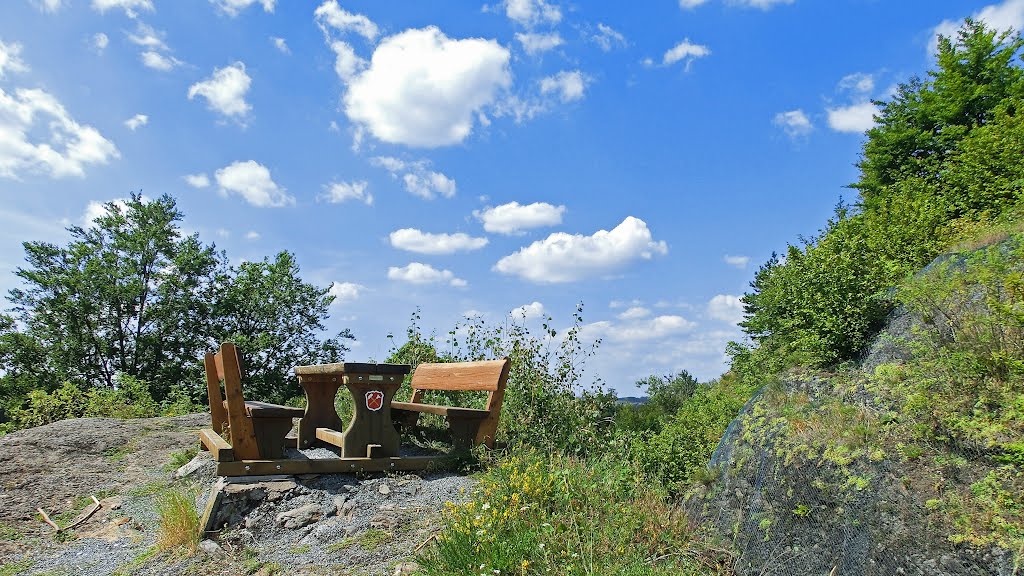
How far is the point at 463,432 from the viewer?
6078mm

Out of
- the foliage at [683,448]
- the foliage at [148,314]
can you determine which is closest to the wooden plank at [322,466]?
the foliage at [683,448]

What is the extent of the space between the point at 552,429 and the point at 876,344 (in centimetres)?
358

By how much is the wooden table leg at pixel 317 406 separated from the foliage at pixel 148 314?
39.4ft

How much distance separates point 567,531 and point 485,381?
94.2 inches

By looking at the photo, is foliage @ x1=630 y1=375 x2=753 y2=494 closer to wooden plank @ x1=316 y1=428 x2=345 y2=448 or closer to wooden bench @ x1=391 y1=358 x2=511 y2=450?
wooden bench @ x1=391 y1=358 x2=511 y2=450

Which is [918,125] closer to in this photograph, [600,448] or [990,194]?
[990,194]

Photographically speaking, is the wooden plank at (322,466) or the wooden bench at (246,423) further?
the wooden bench at (246,423)

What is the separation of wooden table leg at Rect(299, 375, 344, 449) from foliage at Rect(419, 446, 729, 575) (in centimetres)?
283

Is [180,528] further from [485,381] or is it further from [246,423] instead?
[485,381]

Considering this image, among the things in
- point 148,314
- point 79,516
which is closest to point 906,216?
point 79,516

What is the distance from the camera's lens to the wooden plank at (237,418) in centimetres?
538

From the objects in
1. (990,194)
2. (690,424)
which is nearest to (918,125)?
(990,194)

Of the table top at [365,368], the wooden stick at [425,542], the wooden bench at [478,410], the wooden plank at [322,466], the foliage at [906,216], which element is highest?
the foliage at [906,216]

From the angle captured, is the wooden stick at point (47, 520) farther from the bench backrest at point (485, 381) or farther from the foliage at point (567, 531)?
the foliage at point (567, 531)
